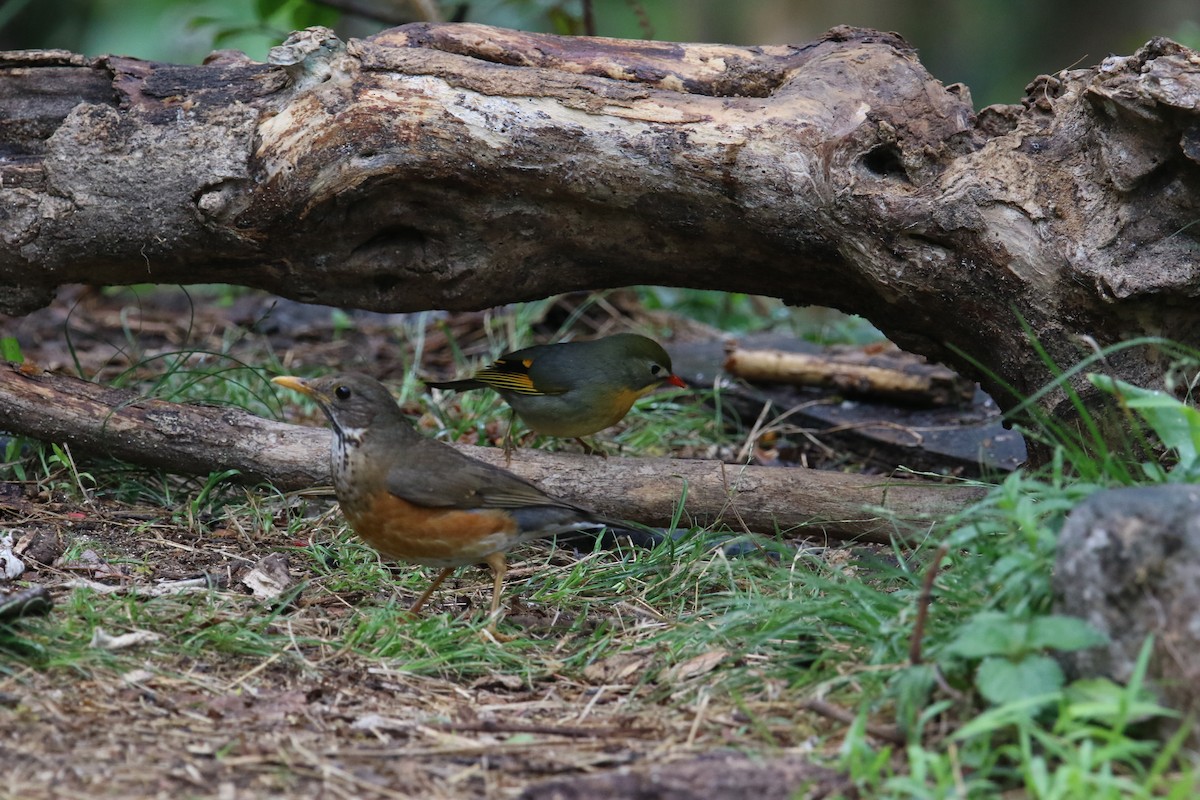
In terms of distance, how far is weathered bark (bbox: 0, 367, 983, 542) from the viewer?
524 cm

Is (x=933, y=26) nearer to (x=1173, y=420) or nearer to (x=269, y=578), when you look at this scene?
(x=1173, y=420)

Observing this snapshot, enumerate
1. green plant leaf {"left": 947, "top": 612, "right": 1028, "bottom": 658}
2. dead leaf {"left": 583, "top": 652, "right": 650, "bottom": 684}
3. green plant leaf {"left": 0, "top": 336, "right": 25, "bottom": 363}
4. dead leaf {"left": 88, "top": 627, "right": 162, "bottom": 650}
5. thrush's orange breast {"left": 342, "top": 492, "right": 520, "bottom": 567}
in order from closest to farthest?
green plant leaf {"left": 947, "top": 612, "right": 1028, "bottom": 658} < dead leaf {"left": 88, "top": 627, "right": 162, "bottom": 650} < dead leaf {"left": 583, "top": 652, "right": 650, "bottom": 684} < thrush's orange breast {"left": 342, "top": 492, "right": 520, "bottom": 567} < green plant leaf {"left": 0, "top": 336, "right": 25, "bottom": 363}

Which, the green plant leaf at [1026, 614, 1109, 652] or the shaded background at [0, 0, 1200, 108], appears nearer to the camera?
the green plant leaf at [1026, 614, 1109, 652]

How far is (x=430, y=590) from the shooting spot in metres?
Answer: 4.62

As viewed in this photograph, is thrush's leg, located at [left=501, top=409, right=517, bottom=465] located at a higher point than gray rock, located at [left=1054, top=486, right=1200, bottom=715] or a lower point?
lower

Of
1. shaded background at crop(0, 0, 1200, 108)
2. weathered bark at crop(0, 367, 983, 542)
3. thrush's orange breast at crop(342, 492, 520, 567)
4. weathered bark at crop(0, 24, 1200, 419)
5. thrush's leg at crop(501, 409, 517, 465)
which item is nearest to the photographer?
thrush's orange breast at crop(342, 492, 520, 567)

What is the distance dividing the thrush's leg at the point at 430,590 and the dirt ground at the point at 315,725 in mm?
252

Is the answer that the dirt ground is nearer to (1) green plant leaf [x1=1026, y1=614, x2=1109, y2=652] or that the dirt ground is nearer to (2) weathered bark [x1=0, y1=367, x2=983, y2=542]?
(1) green plant leaf [x1=1026, y1=614, x2=1109, y2=652]

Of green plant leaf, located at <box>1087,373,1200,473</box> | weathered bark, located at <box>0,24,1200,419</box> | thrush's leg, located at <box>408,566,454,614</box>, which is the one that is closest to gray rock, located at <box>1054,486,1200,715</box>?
green plant leaf, located at <box>1087,373,1200,473</box>

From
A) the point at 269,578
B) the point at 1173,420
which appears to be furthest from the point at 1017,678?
the point at 269,578

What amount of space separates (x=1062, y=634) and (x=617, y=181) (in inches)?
109

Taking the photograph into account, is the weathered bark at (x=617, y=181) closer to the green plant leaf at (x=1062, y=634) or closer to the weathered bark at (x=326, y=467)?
the weathered bark at (x=326, y=467)

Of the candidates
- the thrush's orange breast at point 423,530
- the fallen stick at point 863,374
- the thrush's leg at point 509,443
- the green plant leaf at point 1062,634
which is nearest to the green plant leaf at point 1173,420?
the green plant leaf at point 1062,634

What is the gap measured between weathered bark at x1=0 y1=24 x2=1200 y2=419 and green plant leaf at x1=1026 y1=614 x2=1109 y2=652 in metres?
1.97
